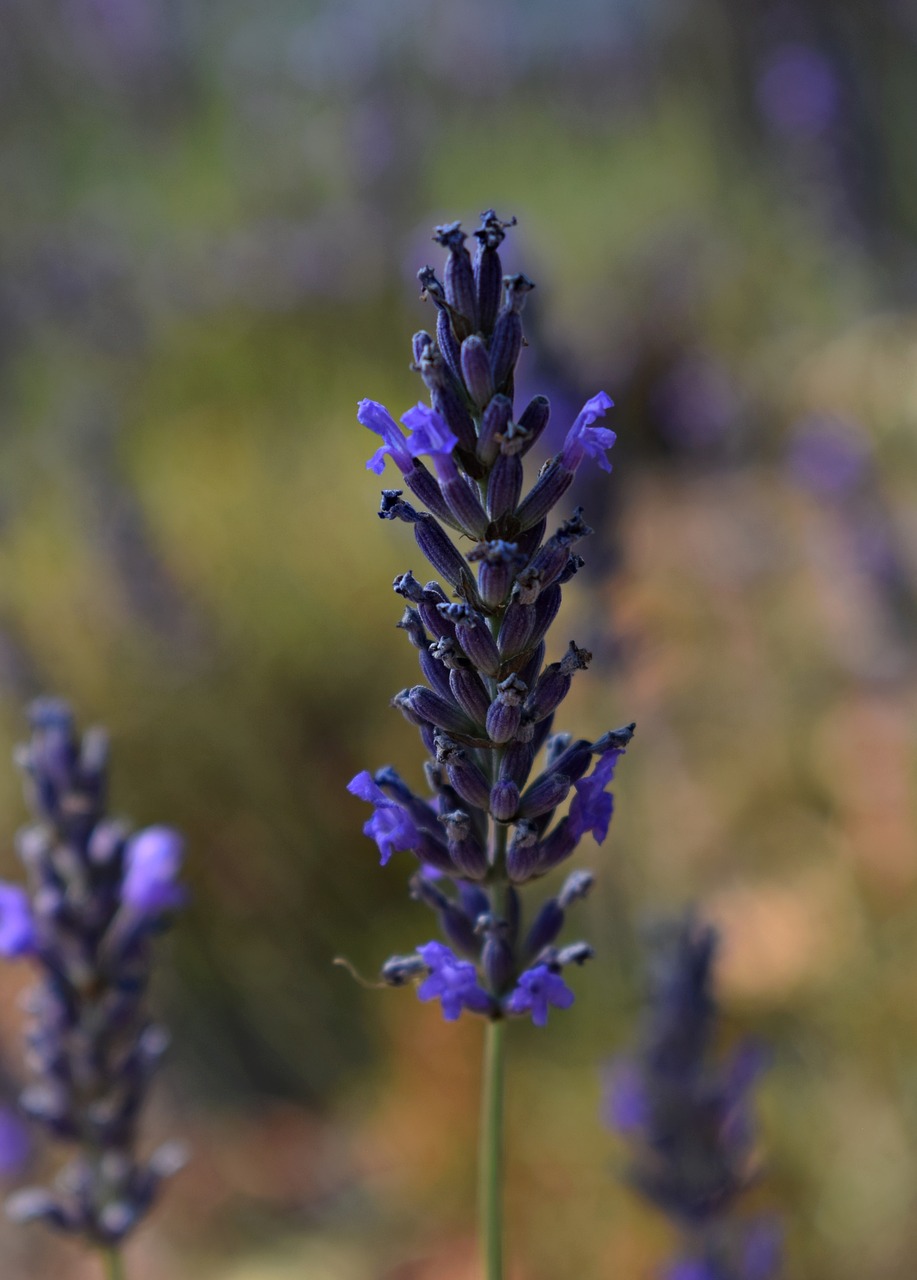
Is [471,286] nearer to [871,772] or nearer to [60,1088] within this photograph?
[60,1088]

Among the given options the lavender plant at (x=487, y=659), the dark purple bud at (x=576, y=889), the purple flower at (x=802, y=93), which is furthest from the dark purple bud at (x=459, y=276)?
the purple flower at (x=802, y=93)

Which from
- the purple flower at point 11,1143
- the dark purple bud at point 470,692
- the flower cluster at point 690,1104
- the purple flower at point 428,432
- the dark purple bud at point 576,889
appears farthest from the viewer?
the purple flower at point 11,1143

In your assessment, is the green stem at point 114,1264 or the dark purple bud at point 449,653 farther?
the green stem at point 114,1264

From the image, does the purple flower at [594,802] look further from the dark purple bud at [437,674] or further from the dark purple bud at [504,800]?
the dark purple bud at [437,674]

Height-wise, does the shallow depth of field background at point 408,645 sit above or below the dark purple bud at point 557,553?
above

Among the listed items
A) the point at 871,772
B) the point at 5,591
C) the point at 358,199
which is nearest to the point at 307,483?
the point at 5,591

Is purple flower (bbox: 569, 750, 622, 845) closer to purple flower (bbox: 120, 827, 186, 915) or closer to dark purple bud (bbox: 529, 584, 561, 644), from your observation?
dark purple bud (bbox: 529, 584, 561, 644)

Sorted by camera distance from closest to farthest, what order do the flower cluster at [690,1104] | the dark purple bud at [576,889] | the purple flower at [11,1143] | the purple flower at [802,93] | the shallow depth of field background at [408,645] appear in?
1. the dark purple bud at [576,889]
2. the flower cluster at [690,1104]
3. the purple flower at [11,1143]
4. the shallow depth of field background at [408,645]
5. the purple flower at [802,93]
